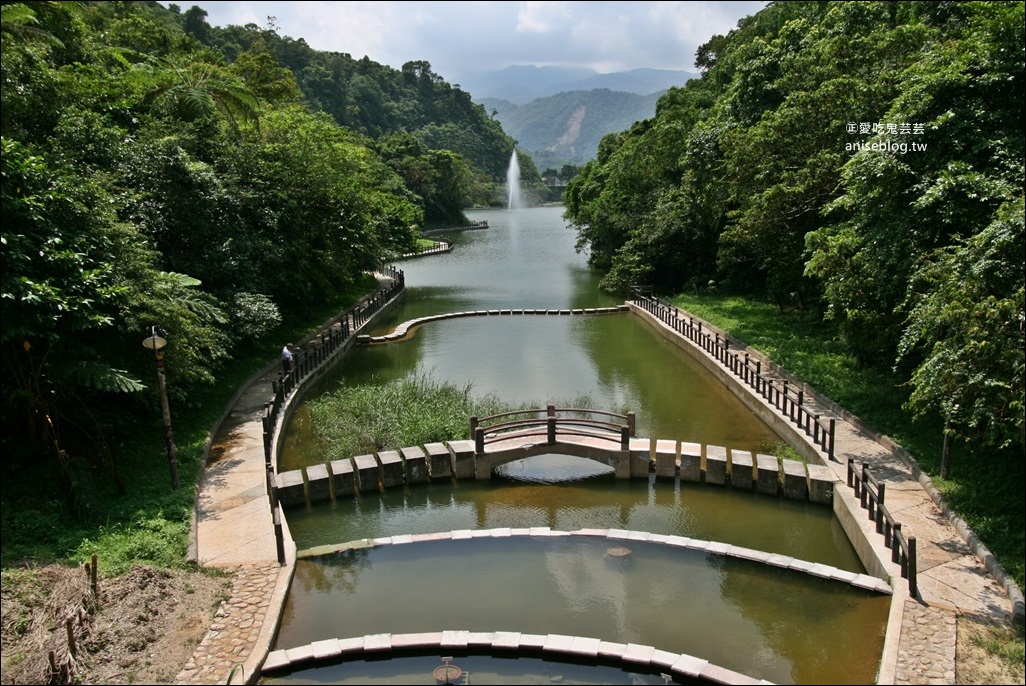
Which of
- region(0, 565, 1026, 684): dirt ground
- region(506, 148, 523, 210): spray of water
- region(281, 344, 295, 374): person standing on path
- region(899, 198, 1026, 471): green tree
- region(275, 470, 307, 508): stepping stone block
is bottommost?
region(275, 470, 307, 508): stepping stone block

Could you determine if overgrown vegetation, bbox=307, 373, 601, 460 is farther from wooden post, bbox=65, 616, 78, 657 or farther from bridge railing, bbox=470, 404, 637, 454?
wooden post, bbox=65, 616, 78, 657

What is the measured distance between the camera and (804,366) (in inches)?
851

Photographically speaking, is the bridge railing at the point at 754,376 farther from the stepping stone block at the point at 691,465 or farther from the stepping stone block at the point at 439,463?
the stepping stone block at the point at 439,463

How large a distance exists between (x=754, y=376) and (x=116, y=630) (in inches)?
667

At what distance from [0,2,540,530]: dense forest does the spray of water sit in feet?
363

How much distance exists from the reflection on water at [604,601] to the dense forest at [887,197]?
11.7 feet

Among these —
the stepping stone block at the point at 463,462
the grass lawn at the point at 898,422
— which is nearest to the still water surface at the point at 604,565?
the stepping stone block at the point at 463,462

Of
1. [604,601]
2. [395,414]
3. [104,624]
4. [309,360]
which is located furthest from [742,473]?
[309,360]

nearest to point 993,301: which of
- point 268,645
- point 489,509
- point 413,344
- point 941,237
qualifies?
point 941,237

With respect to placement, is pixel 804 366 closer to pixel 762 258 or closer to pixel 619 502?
pixel 619 502

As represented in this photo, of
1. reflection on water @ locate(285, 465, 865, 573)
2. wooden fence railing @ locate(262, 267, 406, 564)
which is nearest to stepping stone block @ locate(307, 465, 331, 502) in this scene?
reflection on water @ locate(285, 465, 865, 573)

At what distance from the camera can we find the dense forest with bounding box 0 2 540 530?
1258cm

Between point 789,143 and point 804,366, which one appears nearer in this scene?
point 804,366

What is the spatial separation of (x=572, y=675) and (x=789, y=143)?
20223 millimetres
